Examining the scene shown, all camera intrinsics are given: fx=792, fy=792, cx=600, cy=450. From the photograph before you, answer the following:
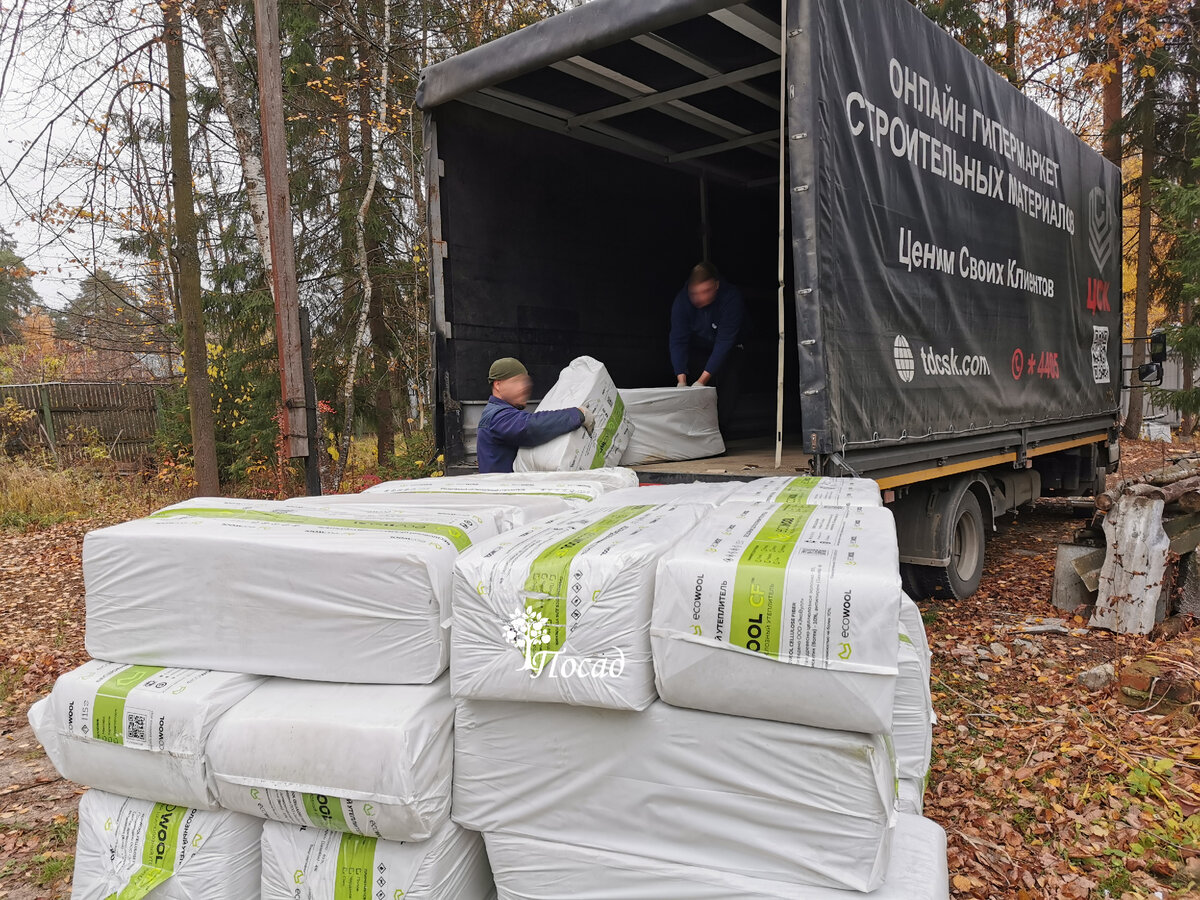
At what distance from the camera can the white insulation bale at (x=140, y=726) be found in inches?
81.4

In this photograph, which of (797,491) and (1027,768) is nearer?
(797,491)

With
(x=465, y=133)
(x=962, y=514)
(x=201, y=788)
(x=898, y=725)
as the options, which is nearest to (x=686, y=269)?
(x=465, y=133)

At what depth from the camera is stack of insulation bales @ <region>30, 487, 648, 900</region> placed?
1.95 meters

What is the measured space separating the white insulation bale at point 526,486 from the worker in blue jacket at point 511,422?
0.64m

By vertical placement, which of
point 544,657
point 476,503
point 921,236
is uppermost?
point 921,236

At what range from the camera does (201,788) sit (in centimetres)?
208

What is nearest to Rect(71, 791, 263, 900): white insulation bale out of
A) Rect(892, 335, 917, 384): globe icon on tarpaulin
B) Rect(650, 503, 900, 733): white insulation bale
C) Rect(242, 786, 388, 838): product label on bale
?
Rect(242, 786, 388, 838): product label on bale

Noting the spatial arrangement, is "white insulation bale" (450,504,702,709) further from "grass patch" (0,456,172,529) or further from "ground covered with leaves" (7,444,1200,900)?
"grass patch" (0,456,172,529)

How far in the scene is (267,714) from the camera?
203 cm

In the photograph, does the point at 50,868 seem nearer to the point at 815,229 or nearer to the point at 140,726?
the point at 140,726

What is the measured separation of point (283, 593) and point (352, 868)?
0.72 metres

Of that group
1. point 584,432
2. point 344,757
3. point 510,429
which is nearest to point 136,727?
Answer: point 344,757

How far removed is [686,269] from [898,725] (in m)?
5.65

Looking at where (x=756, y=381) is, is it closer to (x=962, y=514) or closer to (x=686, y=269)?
(x=686, y=269)
